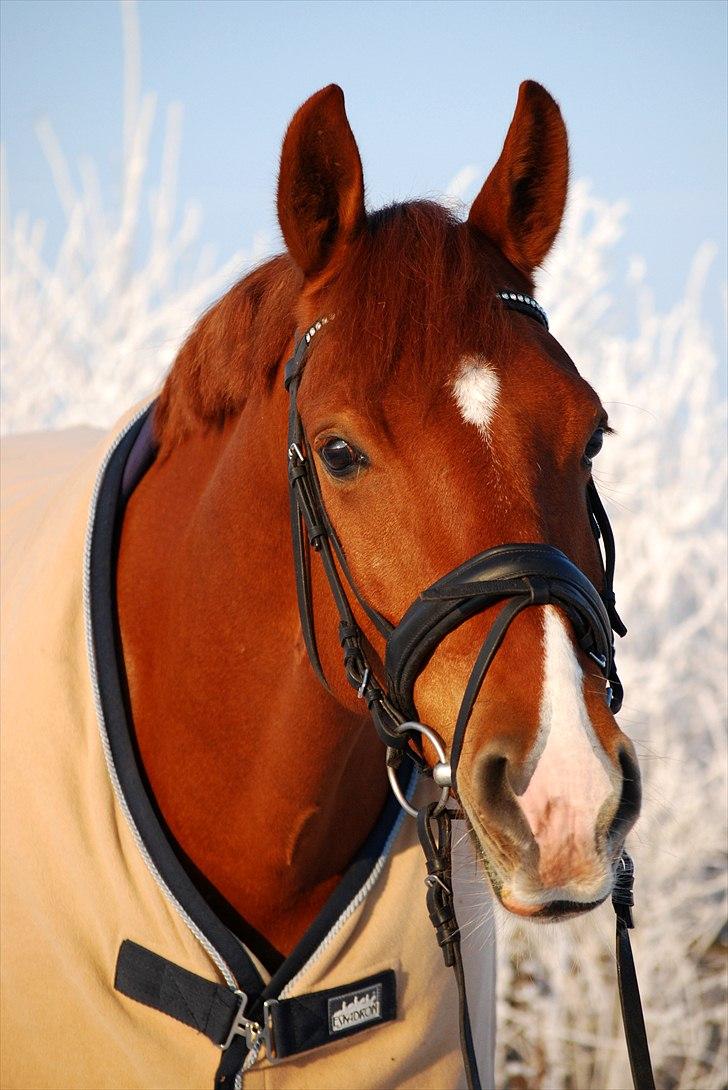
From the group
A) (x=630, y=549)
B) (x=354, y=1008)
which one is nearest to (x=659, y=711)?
(x=630, y=549)

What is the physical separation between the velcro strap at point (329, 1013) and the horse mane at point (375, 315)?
4.02 feet

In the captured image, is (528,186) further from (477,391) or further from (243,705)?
(243,705)

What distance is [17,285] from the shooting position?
786cm

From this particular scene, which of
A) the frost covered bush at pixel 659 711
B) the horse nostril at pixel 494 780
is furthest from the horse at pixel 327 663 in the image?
the frost covered bush at pixel 659 711

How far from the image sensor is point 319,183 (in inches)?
74.5

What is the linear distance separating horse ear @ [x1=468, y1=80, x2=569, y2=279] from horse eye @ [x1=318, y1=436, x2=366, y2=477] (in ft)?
1.95

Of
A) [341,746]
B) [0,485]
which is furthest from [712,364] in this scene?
[341,746]

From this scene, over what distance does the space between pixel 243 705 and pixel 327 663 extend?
269 millimetres

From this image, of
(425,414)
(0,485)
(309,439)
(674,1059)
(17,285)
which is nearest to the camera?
(425,414)

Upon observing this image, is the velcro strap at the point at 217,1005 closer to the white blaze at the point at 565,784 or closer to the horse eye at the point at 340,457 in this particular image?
the white blaze at the point at 565,784

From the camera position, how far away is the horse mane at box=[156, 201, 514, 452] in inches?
67.3

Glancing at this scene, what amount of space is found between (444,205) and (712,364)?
5.04m

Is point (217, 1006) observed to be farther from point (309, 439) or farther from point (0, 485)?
point (0, 485)

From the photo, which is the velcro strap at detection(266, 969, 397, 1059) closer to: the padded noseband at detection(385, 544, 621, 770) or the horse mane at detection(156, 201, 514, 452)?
the padded noseband at detection(385, 544, 621, 770)
